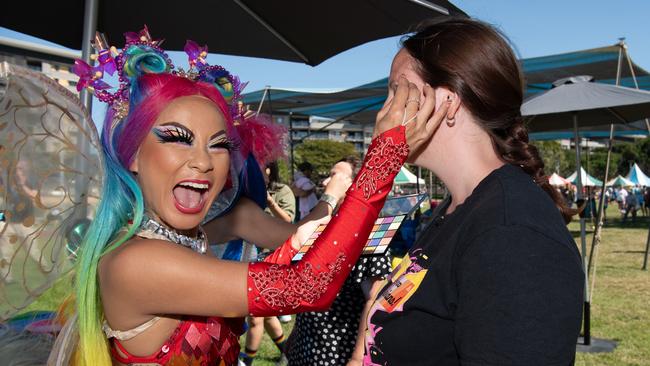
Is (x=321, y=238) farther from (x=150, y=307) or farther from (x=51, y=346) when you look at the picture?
(x=51, y=346)

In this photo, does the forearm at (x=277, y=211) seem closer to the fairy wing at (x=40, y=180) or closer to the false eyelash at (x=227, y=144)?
the false eyelash at (x=227, y=144)

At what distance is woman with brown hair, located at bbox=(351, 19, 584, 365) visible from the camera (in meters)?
1.02

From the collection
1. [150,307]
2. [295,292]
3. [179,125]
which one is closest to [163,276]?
[150,307]

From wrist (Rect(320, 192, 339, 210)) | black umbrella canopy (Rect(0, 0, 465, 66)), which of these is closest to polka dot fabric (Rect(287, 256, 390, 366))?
wrist (Rect(320, 192, 339, 210))

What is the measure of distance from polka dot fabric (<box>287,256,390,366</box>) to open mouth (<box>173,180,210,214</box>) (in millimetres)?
1040

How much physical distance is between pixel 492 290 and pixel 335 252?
45 centimetres

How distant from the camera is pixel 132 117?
1.70 meters

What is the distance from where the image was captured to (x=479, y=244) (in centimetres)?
111

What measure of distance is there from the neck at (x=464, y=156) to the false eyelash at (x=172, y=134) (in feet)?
2.43

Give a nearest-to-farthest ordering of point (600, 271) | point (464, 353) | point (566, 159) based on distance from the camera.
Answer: point (464, 353) < point (600, 271) < point (566, 159)

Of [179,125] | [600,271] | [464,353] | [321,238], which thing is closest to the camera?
[464,353]

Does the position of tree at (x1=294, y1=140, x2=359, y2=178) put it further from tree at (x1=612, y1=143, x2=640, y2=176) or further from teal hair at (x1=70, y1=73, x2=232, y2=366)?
teal hair at (x1=70, y1=73, x2=232, y2=366)

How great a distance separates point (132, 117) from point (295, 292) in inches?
30.1

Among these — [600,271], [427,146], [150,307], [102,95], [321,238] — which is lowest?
[600,271]
